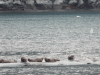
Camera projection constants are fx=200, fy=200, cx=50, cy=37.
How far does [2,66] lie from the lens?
23.2m

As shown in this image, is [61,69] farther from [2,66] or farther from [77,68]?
[2,66]

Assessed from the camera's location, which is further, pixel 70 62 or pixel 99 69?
pixel 70 62

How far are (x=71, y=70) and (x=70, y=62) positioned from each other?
1958 millimetres

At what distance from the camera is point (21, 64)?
23531 millimetres

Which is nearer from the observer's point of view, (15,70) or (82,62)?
(15,70)

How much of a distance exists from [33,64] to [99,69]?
7.50 m

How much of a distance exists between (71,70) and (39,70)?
3.56 meters

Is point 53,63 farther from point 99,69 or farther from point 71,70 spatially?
point 99,69

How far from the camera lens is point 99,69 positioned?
22.3 m

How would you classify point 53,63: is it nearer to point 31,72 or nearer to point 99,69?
point 31,72

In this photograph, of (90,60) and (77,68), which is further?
(90,60)

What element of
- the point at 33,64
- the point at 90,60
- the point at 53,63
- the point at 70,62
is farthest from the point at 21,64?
the point at 90,60

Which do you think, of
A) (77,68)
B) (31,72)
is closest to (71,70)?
(77,68)

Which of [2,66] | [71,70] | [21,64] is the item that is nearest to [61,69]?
[71,70]
